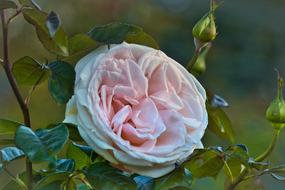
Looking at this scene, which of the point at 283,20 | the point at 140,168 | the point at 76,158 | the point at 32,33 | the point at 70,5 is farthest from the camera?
the point at 283,20

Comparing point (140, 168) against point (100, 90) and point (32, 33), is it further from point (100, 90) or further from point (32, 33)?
point (32, 33)

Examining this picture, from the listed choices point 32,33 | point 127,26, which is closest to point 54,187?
point 127,26

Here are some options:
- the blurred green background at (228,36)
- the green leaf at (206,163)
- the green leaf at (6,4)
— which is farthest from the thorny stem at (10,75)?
the blurred green background at (228,36)

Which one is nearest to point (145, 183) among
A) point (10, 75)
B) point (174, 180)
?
point (174, 180)

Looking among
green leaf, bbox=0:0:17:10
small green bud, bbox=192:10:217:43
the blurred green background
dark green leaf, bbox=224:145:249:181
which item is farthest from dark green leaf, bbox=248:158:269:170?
the blurred green background

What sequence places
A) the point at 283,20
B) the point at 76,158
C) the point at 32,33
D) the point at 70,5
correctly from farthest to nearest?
the point at 283,20 → the point at 70,5 → the point at 32,33 → the point at 76,158

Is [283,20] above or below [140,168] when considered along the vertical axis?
below

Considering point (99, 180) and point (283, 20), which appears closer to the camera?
point (99, 180)
